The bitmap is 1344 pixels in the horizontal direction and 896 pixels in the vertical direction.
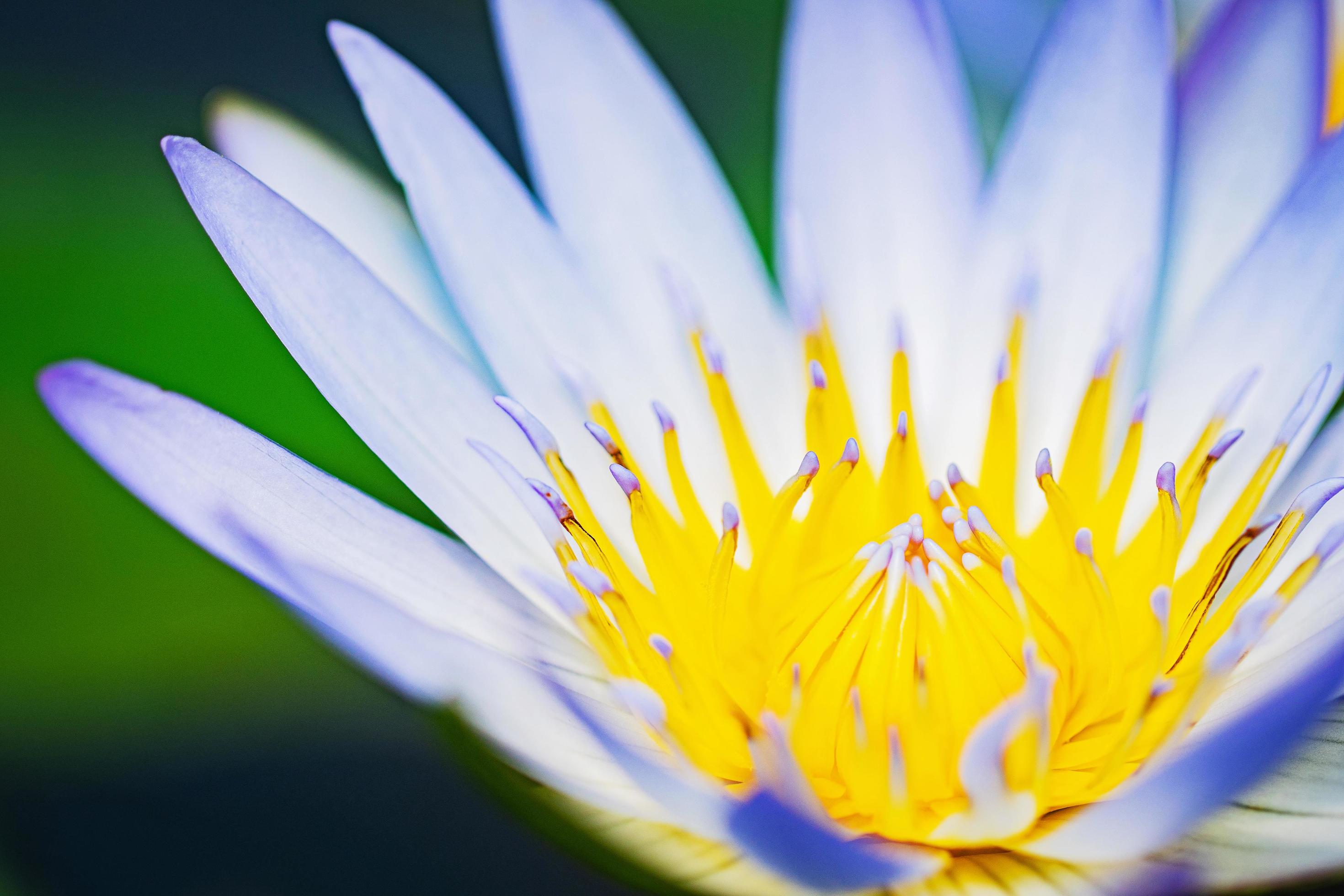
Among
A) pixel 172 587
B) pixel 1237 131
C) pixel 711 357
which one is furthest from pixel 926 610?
pixel 172 587

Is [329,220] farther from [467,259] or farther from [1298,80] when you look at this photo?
[1298,80]

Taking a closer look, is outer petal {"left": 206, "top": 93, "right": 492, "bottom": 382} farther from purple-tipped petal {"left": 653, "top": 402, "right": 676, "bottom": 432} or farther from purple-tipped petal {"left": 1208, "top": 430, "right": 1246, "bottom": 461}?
purple-tipped petal {"left": 1208, "top": 430, "right": 1246, "bottom": 461}

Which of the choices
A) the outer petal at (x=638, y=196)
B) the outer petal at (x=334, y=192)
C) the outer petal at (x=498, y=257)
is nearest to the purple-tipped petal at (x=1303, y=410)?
the outer petal at (x=638, y=196)

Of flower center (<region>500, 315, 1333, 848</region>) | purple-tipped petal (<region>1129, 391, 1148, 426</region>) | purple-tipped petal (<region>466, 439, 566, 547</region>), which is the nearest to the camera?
flower center (<region>500, 315, 1333, 848</region>)

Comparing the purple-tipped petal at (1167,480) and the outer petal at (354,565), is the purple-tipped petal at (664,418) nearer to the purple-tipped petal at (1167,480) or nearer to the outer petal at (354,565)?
the outer petal at (354,565)

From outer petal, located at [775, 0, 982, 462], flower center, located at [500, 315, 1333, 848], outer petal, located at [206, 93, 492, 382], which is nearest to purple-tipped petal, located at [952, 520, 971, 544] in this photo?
flower center, located at [500, 315, 1333, 848]

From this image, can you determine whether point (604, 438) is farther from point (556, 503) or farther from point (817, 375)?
point (817, 375)
